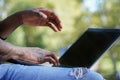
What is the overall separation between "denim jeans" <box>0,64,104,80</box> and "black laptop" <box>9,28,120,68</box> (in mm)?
170

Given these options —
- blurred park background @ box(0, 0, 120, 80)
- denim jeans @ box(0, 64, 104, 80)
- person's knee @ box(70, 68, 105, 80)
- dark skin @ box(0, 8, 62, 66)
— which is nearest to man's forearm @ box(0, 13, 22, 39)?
dark skin @ box(0, 8, 62, 66)

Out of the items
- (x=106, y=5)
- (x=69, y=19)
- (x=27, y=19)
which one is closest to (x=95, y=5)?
(x=106, y=5)

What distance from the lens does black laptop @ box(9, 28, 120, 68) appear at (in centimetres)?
181

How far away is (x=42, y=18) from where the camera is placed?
1.91 metres

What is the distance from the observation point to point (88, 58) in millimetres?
1874

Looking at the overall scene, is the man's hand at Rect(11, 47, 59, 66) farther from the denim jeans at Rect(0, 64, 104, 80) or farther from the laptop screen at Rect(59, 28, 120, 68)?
the laptop screen at Rect(59, 28, 120, 68)

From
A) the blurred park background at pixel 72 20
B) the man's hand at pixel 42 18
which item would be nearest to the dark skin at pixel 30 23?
the man's hand at pixel 42 18

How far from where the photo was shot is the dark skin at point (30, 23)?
1665 millimetres

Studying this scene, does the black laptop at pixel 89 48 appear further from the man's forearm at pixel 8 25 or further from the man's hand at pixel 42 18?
the man's forearm at pixel 8 25

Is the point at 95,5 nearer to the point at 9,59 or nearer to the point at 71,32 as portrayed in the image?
the point at 71,32

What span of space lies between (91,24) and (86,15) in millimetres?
568

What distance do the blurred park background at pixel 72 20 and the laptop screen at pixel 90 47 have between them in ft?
42.0

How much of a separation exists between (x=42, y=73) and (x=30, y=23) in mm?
532

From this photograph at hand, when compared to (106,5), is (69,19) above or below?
below
